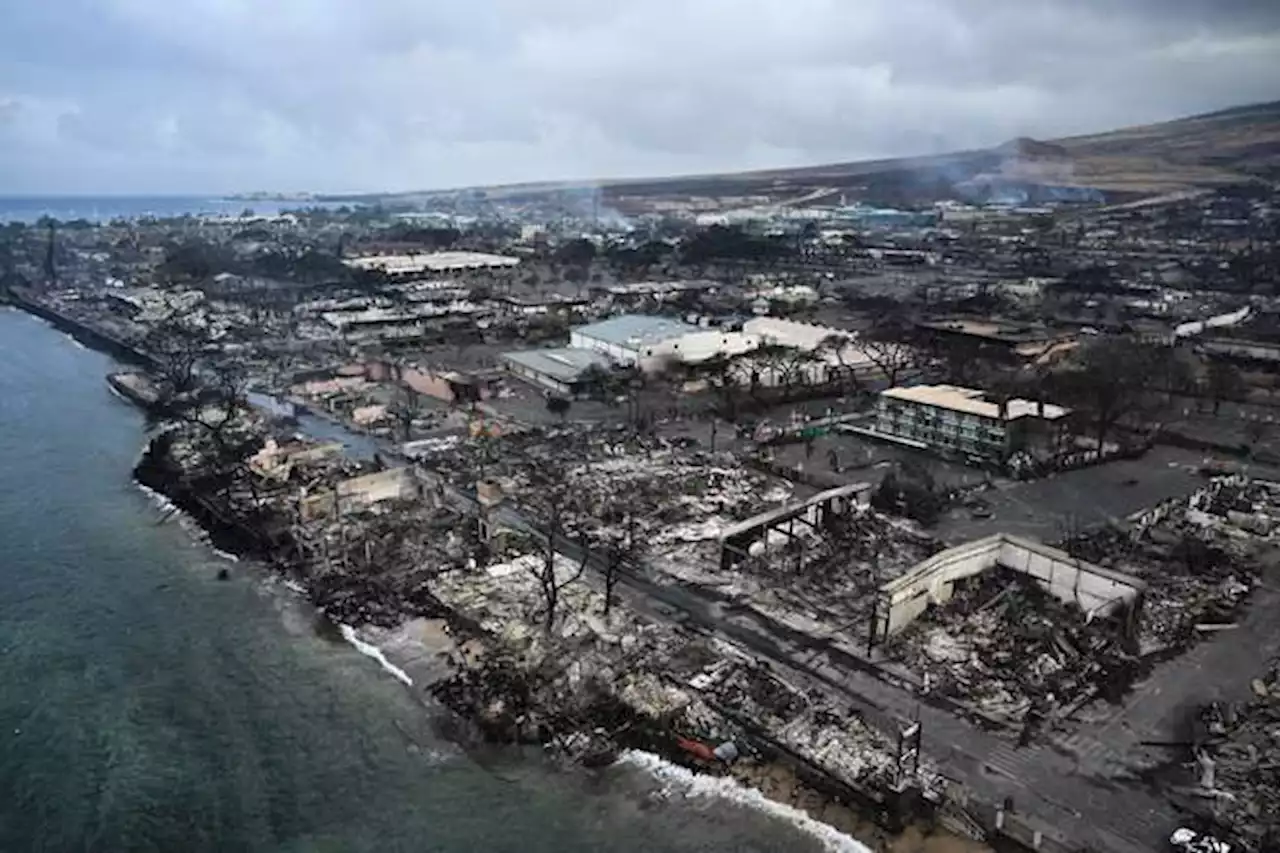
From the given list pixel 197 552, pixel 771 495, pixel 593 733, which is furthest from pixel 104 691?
pixel 771 495

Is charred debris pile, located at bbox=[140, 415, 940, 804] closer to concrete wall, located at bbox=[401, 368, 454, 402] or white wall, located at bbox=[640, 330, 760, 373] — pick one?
concrete wall, located at bbox=[401, 368, 454, 402]

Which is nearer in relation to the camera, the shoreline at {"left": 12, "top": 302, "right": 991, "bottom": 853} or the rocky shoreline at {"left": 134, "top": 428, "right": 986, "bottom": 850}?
the shoreline at {"left": 12, "top": 302, "right": 991, "bottom": 853}

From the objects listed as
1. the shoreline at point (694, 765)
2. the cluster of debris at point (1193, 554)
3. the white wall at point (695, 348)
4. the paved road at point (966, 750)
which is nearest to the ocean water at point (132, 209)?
the white wall at point (695, 348)

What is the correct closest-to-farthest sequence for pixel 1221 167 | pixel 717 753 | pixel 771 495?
pixel 717 753 < pixel 771 495 < pixel 1221 167

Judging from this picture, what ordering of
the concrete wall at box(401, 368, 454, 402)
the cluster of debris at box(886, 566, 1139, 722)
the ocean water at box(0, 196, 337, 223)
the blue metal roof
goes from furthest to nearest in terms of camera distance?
the ocean water at box(0, 196, 337, 223)
the blue metal roof
the concrete wall at box(401, 368, 454, 402)
the cluster of debris at box(886, 566, 1139, 722)

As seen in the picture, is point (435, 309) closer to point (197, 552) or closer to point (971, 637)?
point (197, 552)

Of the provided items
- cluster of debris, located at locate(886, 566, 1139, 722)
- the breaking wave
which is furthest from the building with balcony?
the breaking wave

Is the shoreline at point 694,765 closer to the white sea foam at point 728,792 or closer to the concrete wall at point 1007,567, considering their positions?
the white sea foam at point 728,792
